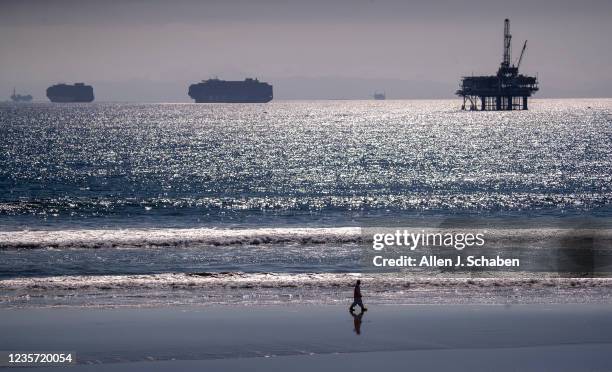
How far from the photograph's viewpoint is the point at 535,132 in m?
191

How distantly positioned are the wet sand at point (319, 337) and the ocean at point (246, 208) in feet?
9.92

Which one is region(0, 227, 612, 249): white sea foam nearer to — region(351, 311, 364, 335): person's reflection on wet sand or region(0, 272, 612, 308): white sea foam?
region(0, 272, 612, 308): white sea foam

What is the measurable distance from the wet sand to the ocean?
302 cm

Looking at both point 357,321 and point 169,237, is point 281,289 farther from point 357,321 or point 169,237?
point 169,237

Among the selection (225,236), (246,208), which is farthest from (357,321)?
(246,208)

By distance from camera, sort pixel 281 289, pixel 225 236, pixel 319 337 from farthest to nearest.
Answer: pixel 225 236 < pixel 281 289 < pixel 319 337

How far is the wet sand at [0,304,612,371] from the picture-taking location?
27141 millimetres

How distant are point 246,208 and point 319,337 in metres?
43.5

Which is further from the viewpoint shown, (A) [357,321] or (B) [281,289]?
(B) [281,289]

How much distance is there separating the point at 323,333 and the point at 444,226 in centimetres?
3424

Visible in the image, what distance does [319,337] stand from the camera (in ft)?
98.4

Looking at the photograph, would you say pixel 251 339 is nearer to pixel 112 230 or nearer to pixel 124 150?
pixel 112 230

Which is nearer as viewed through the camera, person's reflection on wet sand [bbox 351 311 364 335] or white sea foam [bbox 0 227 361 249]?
person's reflection on wet sand [bbox 351 311 364 335]

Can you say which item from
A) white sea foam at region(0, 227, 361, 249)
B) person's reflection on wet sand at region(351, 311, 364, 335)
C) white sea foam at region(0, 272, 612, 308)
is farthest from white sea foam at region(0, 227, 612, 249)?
person's reflection on wet sand at region(351, 311, 364, 335)
